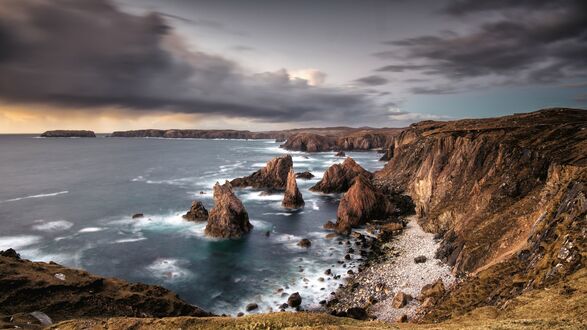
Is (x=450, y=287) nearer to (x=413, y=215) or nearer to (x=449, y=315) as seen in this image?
(x=449, y=315)

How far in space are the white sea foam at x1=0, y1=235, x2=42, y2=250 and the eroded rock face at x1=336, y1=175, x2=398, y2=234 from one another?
56.8 metres

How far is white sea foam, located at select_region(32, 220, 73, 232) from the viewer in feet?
222

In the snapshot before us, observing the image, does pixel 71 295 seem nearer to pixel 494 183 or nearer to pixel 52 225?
pixel 52 225

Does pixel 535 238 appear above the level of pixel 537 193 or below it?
below

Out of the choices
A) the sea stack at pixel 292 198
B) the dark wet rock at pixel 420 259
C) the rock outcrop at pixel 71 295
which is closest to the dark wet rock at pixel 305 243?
the dark wet rock at pixel 420 259

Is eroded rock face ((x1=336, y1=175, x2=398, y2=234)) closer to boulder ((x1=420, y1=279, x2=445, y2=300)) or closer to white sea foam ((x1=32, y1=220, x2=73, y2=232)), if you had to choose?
boulder ((x1=420, y1=279, x2=445, y2=300))

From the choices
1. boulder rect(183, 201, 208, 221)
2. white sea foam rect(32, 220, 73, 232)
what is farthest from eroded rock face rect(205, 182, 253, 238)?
white sea foam rect(32, 220, 73, 232)

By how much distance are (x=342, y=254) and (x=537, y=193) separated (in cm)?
2727

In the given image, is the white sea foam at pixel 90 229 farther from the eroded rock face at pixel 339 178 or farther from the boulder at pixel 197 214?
the eroded rock face at pixel 339 178

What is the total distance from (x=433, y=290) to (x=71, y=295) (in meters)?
34.9

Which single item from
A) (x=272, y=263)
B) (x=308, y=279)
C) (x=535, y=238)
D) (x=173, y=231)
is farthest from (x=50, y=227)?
(x=535, y=238)

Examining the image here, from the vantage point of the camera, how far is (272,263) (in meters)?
51.5

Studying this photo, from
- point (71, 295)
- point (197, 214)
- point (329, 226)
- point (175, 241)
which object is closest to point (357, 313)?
point (71, 295)

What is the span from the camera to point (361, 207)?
217 feet
